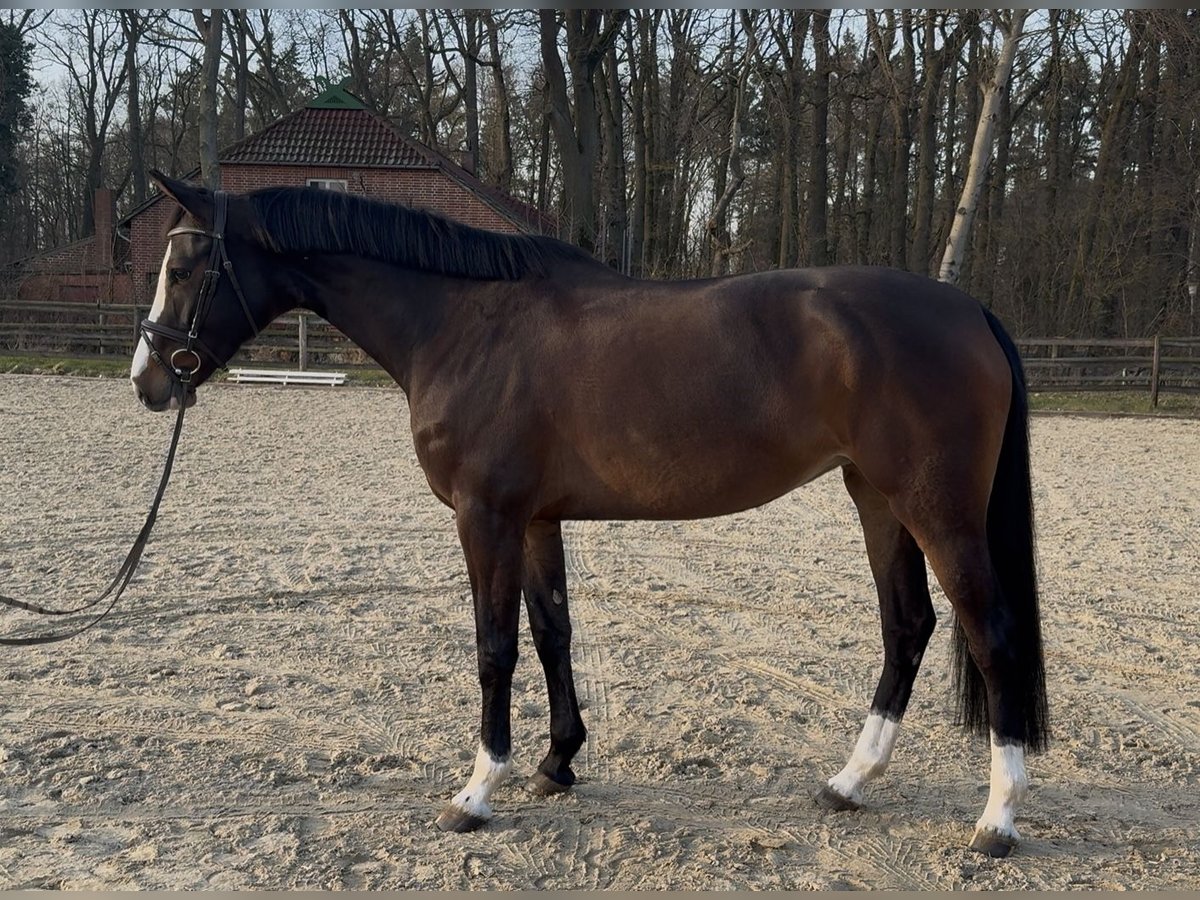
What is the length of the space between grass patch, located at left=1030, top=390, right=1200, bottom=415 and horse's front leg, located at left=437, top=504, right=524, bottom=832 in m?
15.2

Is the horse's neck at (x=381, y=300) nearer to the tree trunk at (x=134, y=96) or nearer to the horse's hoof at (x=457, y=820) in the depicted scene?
the horse's hoof at (x=457, y=820)

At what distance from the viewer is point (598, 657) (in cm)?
491

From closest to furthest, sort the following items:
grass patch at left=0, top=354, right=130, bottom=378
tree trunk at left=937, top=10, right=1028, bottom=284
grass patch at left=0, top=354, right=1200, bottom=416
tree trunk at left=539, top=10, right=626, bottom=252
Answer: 1. tree trunk at left=937, top=10, right=1028, bottom=284
2. grass patch at left=0, top=354, right=1200, bottom=416
3. grass patch at left=0, top=354, right=130, bottom=378
4. tree trunk at left=539, top=10, right=626, bottom=252

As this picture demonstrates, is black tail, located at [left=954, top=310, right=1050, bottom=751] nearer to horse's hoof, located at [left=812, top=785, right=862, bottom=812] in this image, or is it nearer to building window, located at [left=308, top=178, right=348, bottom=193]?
horse's hoof, located at [left=812, top=785, right=862, bottom=812]

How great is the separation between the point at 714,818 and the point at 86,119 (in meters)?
40.3

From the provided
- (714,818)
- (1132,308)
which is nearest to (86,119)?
(1132,308)

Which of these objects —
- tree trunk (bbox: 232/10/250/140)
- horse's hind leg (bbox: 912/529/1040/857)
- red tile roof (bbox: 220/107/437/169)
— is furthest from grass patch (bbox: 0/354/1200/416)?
horse's hind leg (bbox: 912/529/1040/857)

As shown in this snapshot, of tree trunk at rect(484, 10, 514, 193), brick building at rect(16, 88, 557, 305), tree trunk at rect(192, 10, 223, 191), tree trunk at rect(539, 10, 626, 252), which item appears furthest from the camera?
tree trunk at rect(484, 10, 514, 193)

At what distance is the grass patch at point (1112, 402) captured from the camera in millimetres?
16672

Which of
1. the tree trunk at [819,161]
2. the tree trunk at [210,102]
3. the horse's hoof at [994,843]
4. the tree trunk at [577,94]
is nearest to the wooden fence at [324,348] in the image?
the tree trunk at [210,102]

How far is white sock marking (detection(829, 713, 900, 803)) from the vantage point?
3510 mm

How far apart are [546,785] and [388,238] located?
2109 millimetres

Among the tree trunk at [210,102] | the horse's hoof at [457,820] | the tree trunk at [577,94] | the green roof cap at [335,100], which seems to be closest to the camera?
the horse's hoof at [457,820]

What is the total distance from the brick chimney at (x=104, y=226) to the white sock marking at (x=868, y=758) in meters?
30.8
